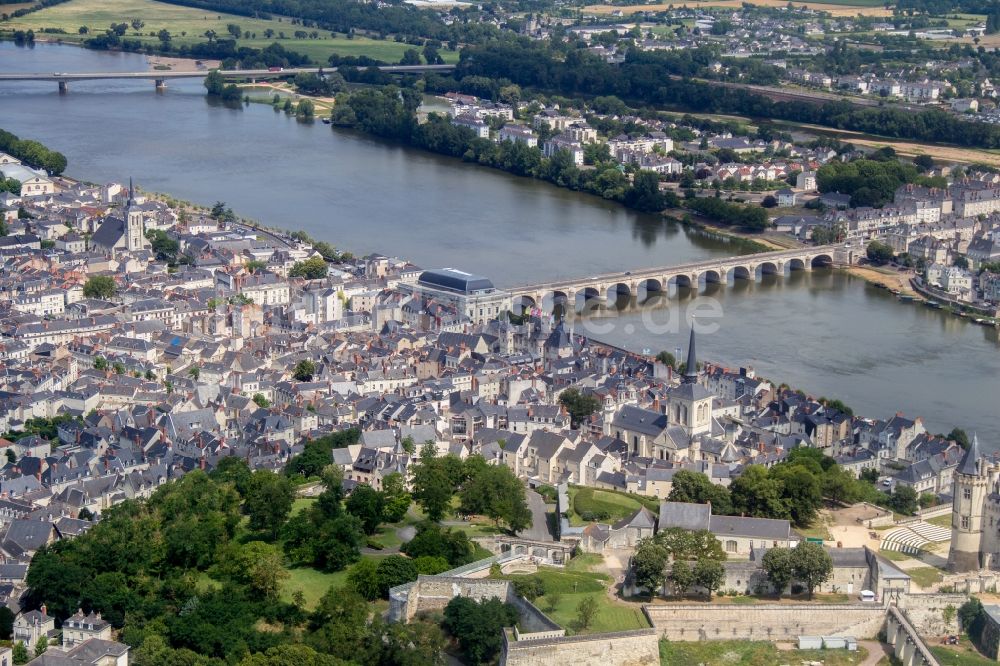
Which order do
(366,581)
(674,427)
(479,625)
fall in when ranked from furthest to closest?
(674,427) < (366,581) < (479,625)

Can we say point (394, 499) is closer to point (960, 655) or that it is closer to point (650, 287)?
point (960, 655)

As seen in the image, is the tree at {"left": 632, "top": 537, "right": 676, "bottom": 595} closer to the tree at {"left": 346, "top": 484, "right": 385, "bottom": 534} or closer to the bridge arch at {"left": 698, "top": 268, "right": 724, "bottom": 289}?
the tree at {"left": 346, "top": 484, "right": 385, "bottom": 534}

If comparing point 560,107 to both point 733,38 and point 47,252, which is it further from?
point 47,252

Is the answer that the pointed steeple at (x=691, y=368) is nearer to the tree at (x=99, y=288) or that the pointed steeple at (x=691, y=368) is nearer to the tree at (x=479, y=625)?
the tree at (x=479, y=625)

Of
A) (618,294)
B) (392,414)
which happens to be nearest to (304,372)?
(392,414)

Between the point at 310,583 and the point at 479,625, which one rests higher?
the point at 479,625

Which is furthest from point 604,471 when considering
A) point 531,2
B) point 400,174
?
point 531,2

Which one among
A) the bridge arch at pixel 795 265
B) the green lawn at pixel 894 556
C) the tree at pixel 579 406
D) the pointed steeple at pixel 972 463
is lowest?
the bridge arch at pixel 795 265

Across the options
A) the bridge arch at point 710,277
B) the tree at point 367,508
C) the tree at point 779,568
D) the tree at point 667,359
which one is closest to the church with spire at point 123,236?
the bridge arch at point 710,277
